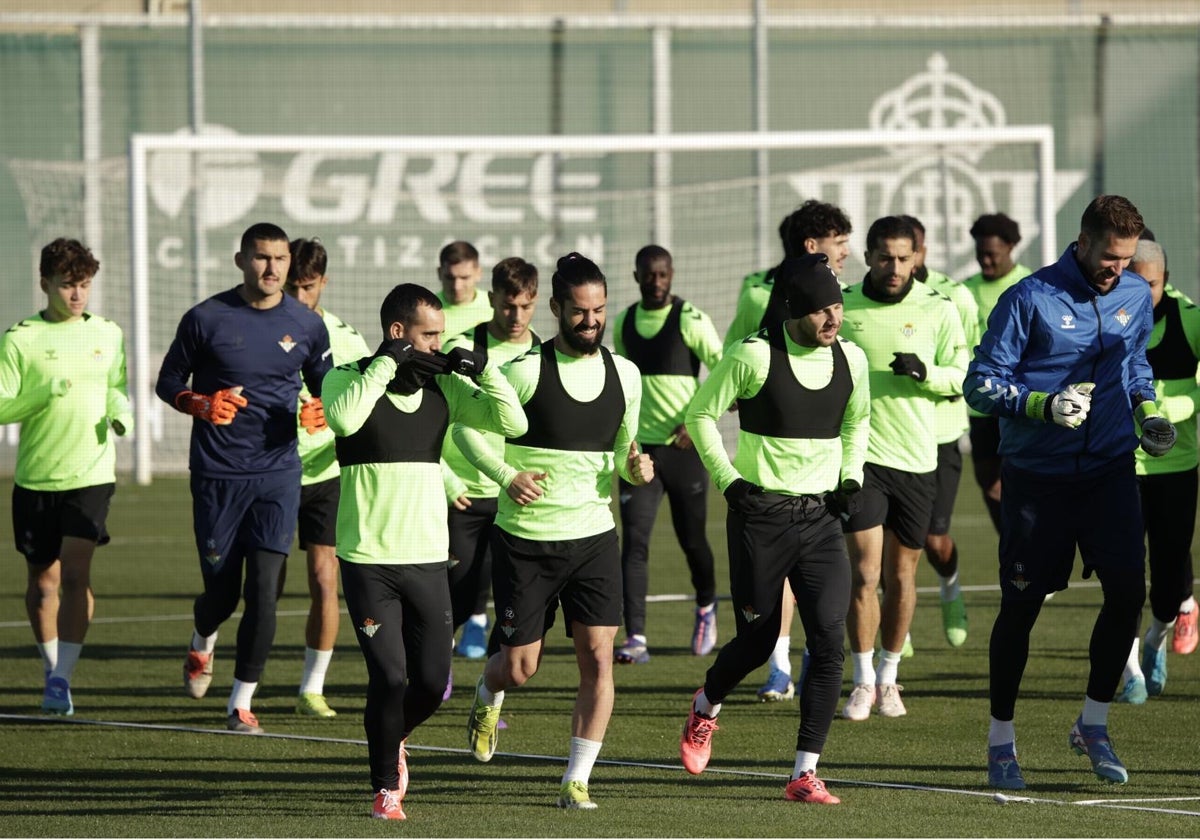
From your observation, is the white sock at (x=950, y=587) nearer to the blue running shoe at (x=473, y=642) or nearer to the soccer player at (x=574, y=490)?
the blue running shoe at (x=473, y=642)

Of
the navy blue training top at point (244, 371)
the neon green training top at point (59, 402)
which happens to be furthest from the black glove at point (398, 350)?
the neon green training top at point (59, 402)

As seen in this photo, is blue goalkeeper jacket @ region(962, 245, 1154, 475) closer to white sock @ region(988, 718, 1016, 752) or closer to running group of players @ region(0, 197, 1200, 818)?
running group of players @ region(0, 197, 1200, 818)

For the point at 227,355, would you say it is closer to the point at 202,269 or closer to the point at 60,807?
the point at 60,807

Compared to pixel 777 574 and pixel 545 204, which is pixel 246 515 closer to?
pixel 777 574

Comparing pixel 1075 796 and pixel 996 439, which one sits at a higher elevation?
pixel 996 439

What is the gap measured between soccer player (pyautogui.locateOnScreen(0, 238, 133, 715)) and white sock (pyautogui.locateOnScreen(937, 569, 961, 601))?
476 cm

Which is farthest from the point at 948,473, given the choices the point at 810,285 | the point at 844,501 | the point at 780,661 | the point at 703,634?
the point at 810,285

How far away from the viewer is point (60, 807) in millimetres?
7738

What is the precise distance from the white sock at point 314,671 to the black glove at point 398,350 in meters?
3.04

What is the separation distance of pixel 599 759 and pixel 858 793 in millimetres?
1339

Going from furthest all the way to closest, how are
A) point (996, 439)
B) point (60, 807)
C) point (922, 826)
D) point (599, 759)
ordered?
1. point (996, 439)
2. point (599, 759)
3. point (60, 807)
4. point (922, 826)

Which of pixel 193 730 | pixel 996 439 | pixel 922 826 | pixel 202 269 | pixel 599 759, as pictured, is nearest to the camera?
pixel 922 826

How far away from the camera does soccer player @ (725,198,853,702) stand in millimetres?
9945

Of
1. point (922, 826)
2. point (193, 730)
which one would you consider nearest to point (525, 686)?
point (193, 730)
